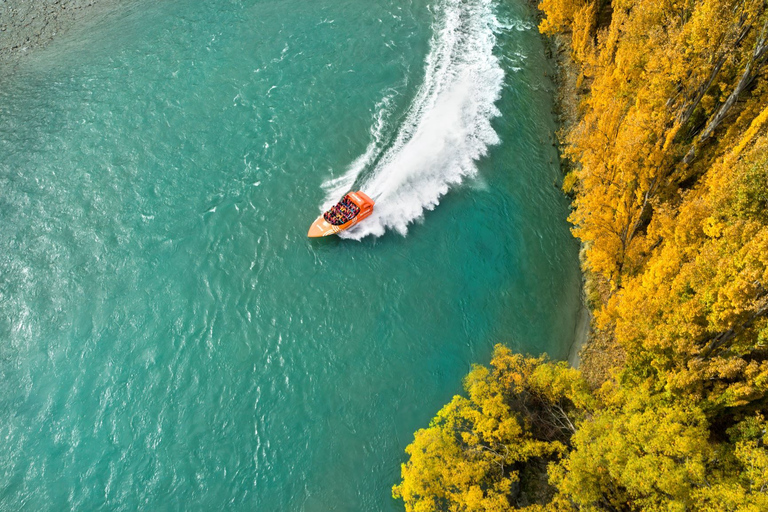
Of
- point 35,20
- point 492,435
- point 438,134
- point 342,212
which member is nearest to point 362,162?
point 342,212

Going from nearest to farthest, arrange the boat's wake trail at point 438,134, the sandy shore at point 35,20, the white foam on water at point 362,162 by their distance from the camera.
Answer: the white foam on water at point 362,162, the boat's wake trail at point 438,134, the sandy shore at point 35,20

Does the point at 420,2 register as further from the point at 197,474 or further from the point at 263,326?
the point at 197,474

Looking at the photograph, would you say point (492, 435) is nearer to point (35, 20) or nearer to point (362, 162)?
point (362, 162)

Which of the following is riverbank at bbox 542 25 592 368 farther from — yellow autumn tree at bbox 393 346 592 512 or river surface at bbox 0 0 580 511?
yellow autumn tree at bbox 393 346 592 512

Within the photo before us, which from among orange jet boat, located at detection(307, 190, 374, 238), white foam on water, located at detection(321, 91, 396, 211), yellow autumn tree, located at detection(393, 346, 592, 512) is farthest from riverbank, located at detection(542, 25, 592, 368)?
orange jet boat, located at detection(307, 190, 374, 238)

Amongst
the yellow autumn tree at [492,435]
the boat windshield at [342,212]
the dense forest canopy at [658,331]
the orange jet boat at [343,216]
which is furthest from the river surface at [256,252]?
the dense forest canopy at [658,331]

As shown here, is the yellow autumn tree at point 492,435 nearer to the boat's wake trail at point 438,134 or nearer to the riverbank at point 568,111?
the riverbank at point 568,111
